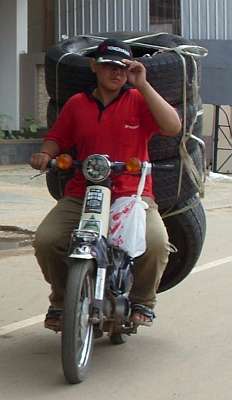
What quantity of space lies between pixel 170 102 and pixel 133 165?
2.62ft

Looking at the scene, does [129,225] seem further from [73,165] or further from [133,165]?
[73,165]

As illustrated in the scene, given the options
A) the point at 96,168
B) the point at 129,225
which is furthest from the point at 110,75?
the point at 129,225

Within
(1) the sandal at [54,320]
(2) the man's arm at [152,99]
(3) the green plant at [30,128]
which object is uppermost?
(2) the man's arm at [152,99]

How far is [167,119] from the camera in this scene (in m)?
4.80

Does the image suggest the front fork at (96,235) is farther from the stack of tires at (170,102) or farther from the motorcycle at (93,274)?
the stack of tires at (170,102)

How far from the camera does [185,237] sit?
18.7 feet

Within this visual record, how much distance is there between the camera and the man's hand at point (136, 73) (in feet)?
15.4

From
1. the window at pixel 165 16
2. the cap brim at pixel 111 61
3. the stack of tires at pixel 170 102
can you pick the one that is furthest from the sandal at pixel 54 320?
the window at pixel 165 16

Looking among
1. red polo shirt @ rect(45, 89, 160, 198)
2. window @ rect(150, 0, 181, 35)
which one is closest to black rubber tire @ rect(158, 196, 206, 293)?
red polo shirt @ rect(45, 89, 160, 198)

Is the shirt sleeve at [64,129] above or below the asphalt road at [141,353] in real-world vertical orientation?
above

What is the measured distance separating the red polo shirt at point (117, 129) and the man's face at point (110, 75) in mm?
122

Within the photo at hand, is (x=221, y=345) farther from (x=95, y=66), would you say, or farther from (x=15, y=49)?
(x=15, y=49)

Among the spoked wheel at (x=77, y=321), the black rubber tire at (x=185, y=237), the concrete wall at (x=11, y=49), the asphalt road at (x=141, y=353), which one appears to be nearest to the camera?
the spoked wheel at (x=77, y=321)

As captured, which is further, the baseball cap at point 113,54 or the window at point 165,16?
the window at point 165,16
